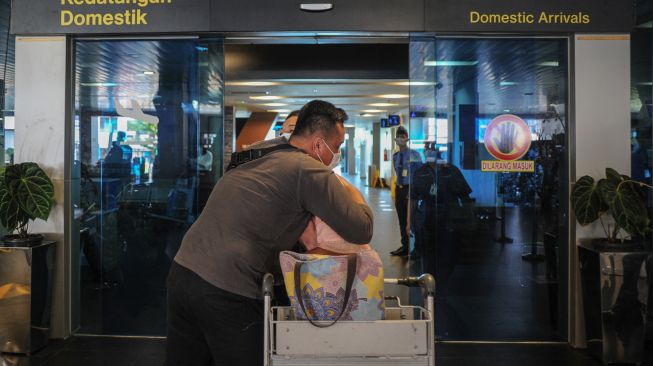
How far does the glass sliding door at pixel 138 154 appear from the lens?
4836 millimetres

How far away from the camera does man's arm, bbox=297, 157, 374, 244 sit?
78.1 inches

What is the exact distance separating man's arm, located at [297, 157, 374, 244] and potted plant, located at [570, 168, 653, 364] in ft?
9.13

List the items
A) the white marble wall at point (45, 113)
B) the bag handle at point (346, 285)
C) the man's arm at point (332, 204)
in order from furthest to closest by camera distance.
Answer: the white marble wall at point (45, 113), the man's arm at point (332, 204), the bag handle at point (346, 285)

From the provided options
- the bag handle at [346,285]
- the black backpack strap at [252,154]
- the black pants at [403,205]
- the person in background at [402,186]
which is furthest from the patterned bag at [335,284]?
the black pants at [403,205]

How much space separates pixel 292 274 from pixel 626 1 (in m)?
3.89

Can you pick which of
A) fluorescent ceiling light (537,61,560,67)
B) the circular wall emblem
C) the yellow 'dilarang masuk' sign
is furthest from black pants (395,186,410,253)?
the yellow 'dilarang masuk' sign

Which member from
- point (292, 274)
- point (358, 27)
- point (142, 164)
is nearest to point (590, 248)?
point (358, 27)

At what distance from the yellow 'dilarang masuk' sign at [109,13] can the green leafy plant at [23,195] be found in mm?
1196

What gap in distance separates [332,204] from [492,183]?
3119mm

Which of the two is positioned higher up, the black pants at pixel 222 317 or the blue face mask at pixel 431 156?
the blue face mask at pixel 431 156

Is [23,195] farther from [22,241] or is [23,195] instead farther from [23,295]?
[23,295]

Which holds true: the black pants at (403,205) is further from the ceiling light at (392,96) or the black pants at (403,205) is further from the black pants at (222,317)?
the black pants at (222,317)

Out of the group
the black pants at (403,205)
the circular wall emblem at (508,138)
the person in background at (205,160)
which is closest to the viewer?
the circular wall emblem at (508,138)

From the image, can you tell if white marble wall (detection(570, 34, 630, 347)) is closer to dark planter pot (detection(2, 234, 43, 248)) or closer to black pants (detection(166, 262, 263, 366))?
black pants (detection(166, 262, 263, 366))
